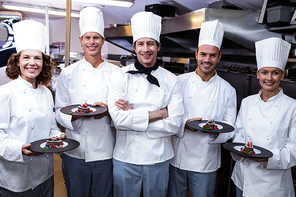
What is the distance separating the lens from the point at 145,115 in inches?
67.9

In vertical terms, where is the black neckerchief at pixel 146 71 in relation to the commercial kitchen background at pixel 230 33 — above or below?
below

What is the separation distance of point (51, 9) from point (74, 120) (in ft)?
19.3

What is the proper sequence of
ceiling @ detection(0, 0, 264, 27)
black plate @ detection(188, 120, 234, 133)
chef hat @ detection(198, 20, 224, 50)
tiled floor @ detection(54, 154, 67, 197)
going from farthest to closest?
ceiling @ detection(0, 0, 264, 27), tiled floor @ detection(54, 154, 67, 197), chef hat @ detection(198, 20, 224, 50), black plate @ detection(188, 120, 234, 133)

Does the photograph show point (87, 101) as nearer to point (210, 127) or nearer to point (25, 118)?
point (25, 118)

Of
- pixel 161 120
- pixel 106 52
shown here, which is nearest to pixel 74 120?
pixel 161 120

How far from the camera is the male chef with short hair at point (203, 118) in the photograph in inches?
78.6

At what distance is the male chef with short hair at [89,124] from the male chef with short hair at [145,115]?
144 millimetres

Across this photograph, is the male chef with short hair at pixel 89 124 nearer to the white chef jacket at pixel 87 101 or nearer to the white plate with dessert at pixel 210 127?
the white chef jacket at pixel 87 101

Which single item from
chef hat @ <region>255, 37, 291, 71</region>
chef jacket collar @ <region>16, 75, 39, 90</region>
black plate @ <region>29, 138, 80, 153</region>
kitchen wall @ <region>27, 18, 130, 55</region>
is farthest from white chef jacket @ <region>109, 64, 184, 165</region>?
kitchen wall @ <region>27, 18, 130, 55</region>

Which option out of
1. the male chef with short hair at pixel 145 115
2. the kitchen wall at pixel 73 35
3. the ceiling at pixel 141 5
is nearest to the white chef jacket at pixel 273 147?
the male chef with short hair at pixel 145 115

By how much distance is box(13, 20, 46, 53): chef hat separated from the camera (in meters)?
1.68

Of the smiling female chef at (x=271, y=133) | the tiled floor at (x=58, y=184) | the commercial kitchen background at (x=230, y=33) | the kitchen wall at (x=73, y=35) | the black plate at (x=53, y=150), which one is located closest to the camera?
the black plate at (x=53, y=150)

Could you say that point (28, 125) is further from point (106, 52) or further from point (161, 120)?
point (106, 52)

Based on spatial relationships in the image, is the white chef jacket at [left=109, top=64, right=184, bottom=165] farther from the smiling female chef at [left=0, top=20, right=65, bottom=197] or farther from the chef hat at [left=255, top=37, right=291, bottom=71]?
the chef hat at [left=255, top=37, right=291, bottom=71]
